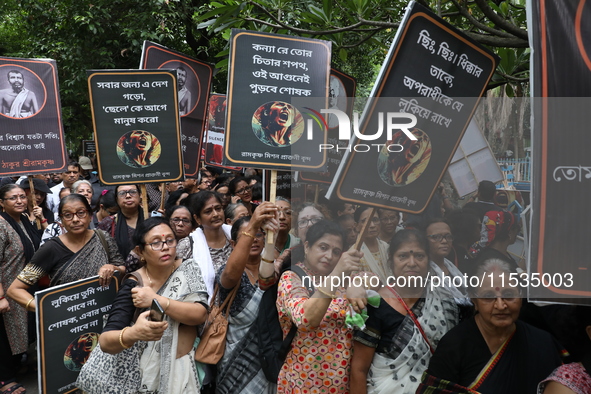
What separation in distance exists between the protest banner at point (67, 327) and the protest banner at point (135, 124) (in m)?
0.97

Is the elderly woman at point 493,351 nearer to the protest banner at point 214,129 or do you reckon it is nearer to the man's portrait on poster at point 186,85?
the man's portrait on poster at point 186,85

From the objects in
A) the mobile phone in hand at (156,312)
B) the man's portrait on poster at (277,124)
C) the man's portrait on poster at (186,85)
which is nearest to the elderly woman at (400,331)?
the mobile phone in hand at (156,312)

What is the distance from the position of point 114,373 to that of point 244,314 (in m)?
0.84

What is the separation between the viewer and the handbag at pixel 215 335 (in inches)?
136

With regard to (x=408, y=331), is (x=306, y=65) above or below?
above

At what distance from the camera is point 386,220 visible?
3.30 metres

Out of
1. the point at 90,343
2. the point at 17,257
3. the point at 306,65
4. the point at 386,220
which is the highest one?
the point at 306,65

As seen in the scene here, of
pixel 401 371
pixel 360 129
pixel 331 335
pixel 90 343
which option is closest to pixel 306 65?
pixel 360 129

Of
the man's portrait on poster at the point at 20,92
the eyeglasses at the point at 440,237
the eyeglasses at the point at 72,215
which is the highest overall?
the man's portrait on poster at the point at 20,92

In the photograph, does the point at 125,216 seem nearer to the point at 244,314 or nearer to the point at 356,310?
the point at 244,314

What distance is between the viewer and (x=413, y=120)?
2734 millimetres

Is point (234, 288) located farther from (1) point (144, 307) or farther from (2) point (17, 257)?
(2) point (17, 257)

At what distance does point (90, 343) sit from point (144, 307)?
1.16 meters

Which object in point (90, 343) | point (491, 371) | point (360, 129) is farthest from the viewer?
point (90, 343)
